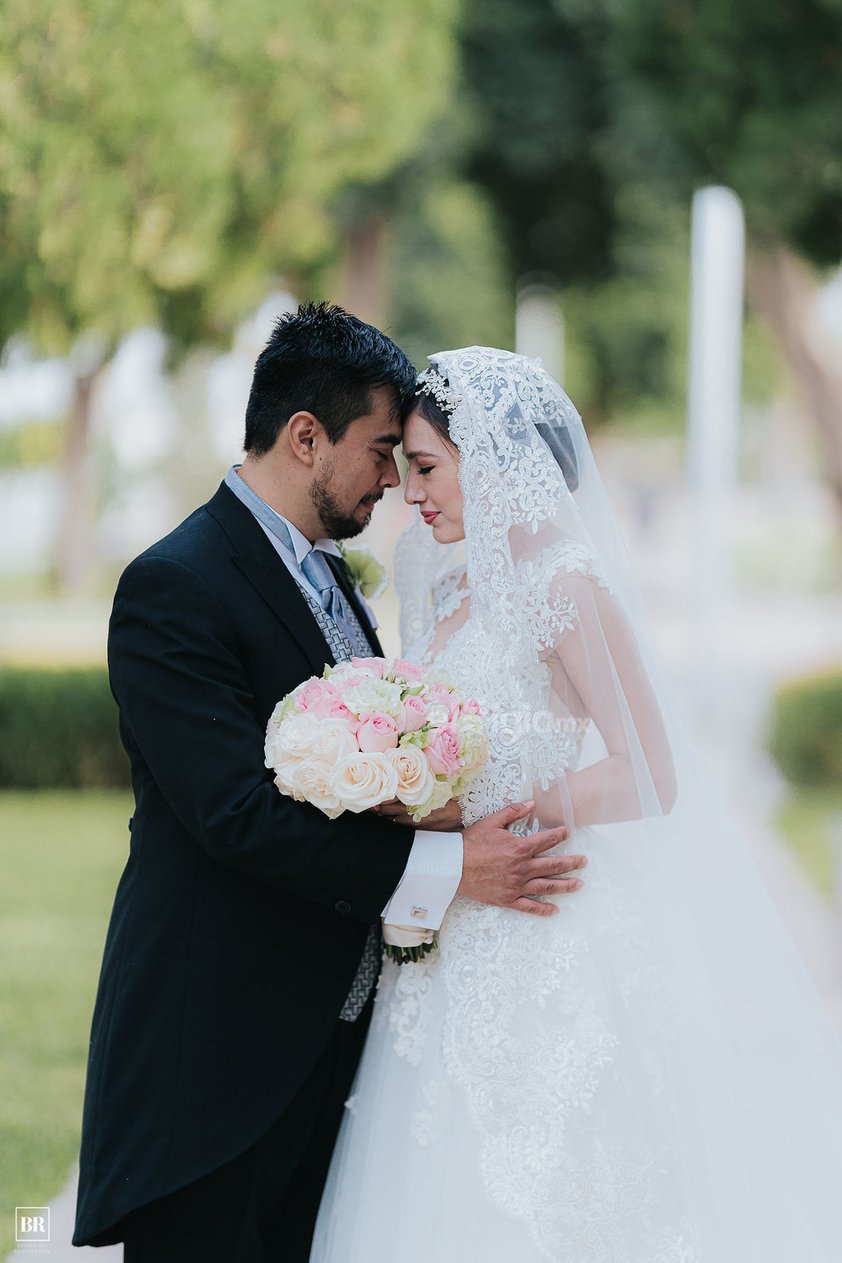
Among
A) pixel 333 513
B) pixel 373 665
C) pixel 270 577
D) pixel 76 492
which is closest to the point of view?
pixel 373 665

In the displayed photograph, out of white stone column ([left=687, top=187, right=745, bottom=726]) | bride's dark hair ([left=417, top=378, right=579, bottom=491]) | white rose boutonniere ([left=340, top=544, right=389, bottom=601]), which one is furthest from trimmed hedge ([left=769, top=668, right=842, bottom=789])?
bride's dark hair ([left=417, top=378, right=579, bottom=491])

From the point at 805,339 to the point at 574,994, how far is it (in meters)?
10.1

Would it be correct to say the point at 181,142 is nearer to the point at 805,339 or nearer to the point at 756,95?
the point at 756,95

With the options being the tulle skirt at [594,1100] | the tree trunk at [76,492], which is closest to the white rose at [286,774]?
the tulle skirt at [594,1100]

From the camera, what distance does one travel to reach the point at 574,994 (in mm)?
2812

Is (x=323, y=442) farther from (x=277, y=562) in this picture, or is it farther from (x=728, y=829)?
(x=728, y=829)

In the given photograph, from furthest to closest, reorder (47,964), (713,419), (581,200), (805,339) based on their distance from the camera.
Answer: (581,200)
(713,419)
(805,339)
(47,964)

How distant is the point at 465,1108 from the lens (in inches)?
109

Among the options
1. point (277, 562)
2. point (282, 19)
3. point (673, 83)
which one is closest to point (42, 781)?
point (282, 19)

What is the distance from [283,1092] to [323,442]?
1.33 meters

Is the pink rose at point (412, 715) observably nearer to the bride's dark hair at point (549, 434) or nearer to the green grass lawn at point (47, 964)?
the bride's dark hair at point (549, 434)


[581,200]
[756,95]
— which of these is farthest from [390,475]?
[581,200]

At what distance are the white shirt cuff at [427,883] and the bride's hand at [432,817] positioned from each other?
3 centimetres

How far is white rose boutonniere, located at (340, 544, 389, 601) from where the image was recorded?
3502 millimetres
